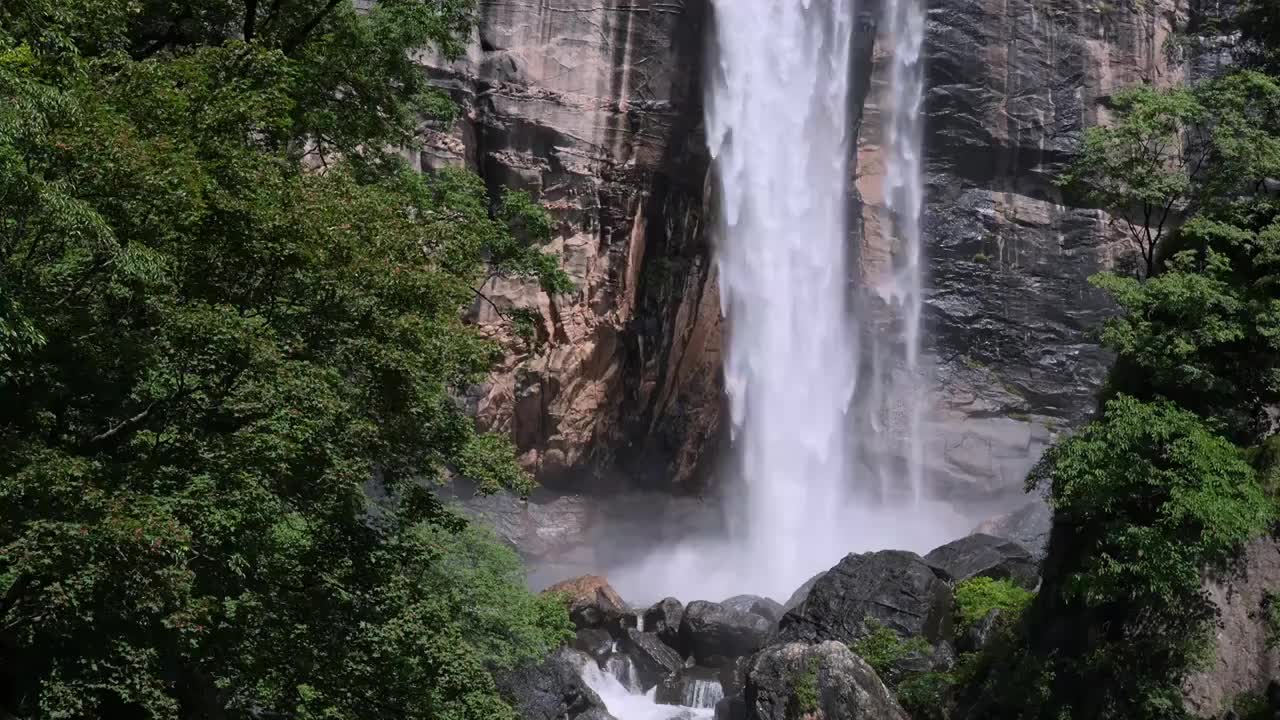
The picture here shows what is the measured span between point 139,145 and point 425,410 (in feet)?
11.2

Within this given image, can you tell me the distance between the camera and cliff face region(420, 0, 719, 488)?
31.2 metres

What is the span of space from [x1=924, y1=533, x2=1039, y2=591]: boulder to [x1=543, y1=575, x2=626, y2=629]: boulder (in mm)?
7281

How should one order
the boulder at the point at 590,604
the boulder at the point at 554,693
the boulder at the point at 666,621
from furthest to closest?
the boulder at the point at 666,621 → the boulder at the point at 590,604 → the boulder at the point at 554,693

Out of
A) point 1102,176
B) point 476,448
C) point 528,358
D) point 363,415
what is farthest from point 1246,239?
point 528,358

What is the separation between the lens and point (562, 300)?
31.5 metres

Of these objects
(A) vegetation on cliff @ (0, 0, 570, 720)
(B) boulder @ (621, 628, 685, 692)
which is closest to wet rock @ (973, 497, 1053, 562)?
(B) boulder @ (621, 628, 685, 692)

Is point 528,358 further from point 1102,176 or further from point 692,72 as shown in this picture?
point 1102,176

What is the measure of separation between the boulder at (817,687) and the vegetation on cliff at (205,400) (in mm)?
8023

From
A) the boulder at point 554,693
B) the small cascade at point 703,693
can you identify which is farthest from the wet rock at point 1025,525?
the boulder at point 554,693

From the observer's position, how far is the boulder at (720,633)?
25359 millimetres

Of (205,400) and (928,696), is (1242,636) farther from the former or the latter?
(205,400)

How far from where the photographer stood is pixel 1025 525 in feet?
103

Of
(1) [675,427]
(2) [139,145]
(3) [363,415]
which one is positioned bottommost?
(1) [675,427]

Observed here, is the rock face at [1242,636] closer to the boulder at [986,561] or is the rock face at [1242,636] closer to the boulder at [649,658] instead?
the boulder at [986,561]
